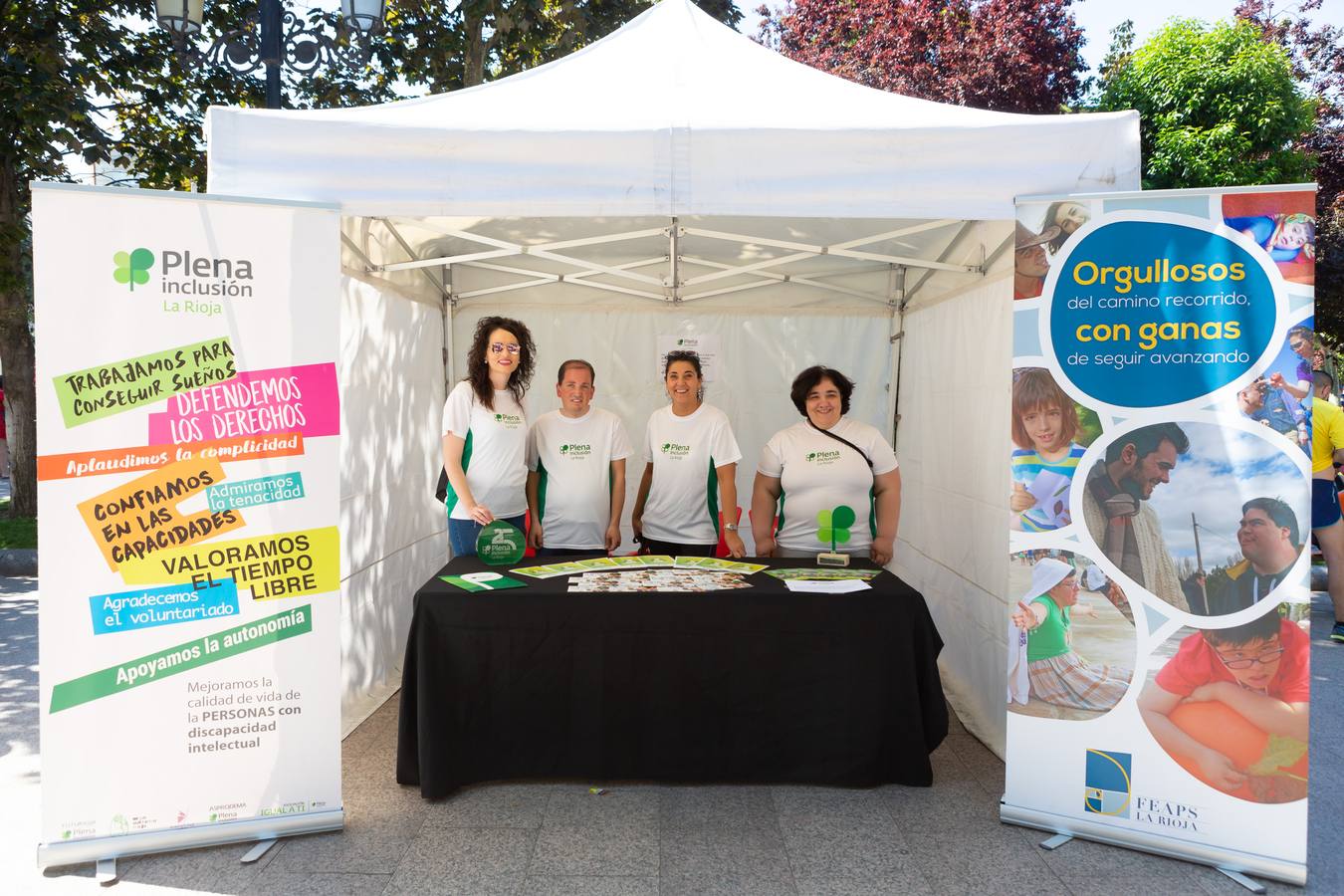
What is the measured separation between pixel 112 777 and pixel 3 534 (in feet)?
19.1

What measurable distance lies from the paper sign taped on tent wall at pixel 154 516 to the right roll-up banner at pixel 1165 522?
82.3 inches

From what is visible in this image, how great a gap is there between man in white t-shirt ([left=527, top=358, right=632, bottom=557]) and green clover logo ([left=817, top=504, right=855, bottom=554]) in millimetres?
770

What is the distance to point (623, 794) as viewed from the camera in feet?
8.51

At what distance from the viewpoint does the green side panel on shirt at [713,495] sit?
3473 mm

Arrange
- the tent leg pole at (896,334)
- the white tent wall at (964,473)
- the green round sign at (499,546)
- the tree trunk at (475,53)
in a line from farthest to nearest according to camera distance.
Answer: the tree trunk at (475,53) → the tent leg pole at (896,334) → the white tent wall at (964,473) → the green round sign at (499,546)

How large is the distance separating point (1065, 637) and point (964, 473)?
1.26 metres

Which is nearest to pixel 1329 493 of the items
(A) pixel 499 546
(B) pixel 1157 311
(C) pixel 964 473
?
(C) pixel 964 473

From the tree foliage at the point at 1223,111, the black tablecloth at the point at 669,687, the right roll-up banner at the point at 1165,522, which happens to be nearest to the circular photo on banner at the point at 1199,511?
the right roll-up banner at the point at 1165,522

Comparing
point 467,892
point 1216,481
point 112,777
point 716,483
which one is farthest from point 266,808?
point 1216,481

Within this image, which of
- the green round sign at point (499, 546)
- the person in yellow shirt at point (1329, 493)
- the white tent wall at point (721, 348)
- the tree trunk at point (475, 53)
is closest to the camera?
the green round sign at point (499, 546)

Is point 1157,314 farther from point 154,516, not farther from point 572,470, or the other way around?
point 154,516

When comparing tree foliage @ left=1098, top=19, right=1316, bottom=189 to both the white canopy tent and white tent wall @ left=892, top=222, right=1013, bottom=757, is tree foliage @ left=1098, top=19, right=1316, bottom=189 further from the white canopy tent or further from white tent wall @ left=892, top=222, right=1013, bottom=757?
white tent wall @ left=892, top=222, right=1013, bottom=757

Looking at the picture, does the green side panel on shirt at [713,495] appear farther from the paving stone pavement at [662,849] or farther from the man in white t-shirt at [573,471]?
the paving stone pavement at [662,849]

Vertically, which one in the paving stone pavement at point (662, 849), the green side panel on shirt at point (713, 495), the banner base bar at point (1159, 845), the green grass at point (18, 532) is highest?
the green side panel on shirt at point (713, 495)
